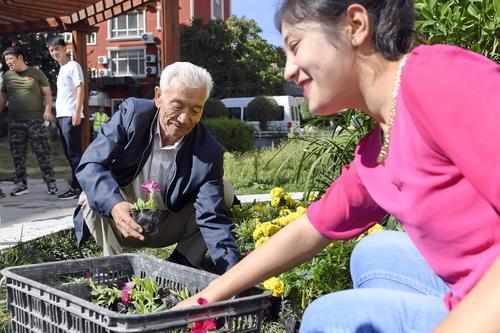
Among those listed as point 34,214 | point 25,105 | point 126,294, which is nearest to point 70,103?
point 25,105

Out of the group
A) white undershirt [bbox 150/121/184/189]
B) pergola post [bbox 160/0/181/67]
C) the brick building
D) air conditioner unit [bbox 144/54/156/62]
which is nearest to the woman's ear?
white undershirt [bbox 150/121/184/189]

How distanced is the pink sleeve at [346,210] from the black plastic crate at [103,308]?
26 cm

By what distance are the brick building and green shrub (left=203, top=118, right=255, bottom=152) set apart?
86.6 ft

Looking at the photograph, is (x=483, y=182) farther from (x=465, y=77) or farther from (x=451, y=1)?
(x=451, y=1)

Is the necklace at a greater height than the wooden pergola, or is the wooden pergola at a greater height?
the wooden pergola

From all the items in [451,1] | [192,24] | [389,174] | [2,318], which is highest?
[192,24]

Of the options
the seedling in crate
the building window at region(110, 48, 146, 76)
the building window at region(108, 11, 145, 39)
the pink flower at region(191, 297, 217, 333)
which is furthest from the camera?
the building window at region(108, 11, 145, 39)

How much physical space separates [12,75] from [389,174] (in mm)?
6563

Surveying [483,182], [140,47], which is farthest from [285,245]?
[140,47]

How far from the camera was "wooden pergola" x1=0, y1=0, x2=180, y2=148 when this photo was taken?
25.6 ft

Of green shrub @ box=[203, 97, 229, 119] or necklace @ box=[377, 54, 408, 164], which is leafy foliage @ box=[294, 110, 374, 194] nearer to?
necklace @ box=[377, 54, 408, 164]

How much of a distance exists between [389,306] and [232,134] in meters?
13.8

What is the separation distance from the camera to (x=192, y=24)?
129 ft

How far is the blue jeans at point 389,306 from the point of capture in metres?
1.47
